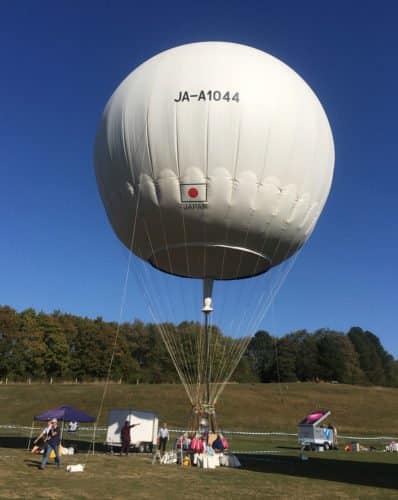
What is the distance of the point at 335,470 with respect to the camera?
53.5ft

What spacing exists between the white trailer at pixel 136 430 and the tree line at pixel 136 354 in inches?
1087

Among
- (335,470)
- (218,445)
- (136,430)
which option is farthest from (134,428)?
(335,470)

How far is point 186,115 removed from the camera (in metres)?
15.0

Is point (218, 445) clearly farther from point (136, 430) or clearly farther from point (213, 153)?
point (213, 153)

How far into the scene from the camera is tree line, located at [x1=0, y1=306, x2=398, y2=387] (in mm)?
72625

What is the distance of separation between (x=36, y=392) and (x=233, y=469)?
4160 centimetres

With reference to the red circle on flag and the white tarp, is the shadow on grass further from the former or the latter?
the red circle on flag

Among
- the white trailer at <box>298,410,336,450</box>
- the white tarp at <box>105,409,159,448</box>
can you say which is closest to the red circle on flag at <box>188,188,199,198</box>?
the white tarp at <box>105,409,159,448</box>

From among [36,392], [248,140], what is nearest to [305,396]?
[36,392]

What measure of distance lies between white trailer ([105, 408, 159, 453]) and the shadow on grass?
13.3ft

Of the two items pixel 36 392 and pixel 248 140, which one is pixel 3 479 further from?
pixel 36 392

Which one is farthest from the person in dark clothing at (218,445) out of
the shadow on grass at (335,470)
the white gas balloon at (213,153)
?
the white gas balloon at (213,153)

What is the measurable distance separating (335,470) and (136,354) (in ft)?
261

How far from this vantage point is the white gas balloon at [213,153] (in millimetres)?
15086
